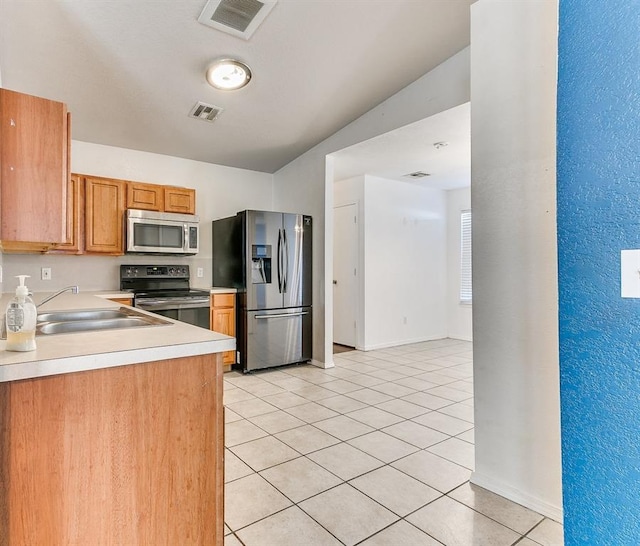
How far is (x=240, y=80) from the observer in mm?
3023

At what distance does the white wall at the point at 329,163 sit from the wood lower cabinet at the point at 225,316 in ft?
3.11

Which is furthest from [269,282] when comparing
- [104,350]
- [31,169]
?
[104,350]

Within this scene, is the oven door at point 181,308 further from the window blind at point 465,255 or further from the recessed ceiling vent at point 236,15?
the window blind at point 465,255

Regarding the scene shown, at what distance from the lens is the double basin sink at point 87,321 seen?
1.83m

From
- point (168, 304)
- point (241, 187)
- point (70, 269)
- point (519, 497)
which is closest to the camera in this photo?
point (519, 497)

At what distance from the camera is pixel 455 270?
248 inches

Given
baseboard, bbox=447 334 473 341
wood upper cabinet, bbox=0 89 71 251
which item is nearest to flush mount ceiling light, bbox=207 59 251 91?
wood upper cabinet, bbox=0 89 71 251

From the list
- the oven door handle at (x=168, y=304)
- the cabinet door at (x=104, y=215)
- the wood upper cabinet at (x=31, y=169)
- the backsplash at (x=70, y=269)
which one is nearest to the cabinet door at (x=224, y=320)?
the oven door handle at (x=168, y=304)

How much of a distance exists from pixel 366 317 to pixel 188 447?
4.25m

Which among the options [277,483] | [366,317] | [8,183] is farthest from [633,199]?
[366,317]

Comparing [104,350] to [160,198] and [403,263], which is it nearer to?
[160,198]

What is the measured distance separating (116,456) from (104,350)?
31 cm

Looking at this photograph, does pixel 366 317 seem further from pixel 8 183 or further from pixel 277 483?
pixel 8 183

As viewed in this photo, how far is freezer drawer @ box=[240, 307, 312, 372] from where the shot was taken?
4.13 meters
